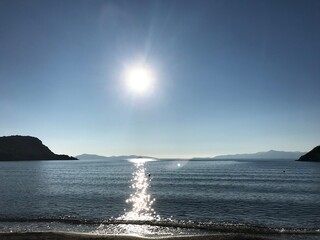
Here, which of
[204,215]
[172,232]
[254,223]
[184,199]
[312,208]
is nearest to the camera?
[172,232]

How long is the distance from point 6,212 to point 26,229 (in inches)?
575

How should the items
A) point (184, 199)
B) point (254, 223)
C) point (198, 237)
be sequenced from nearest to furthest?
point (198, 237)
point (254, 223)
point (184, 199)

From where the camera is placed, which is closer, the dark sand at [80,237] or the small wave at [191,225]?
the dark sand at [80,237]

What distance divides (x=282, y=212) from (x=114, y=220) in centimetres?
2599

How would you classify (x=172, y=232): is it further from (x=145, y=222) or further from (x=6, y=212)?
(x=6, y=212)

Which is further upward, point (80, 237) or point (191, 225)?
point (80, 237)

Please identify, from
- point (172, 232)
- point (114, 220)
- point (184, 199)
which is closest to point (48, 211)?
point (114, 220)

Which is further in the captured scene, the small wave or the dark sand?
the small wave

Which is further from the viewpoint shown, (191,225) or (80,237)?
(191,225)

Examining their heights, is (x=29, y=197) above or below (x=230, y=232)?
above

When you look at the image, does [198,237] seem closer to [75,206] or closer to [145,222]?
[145,222]

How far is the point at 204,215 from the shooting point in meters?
45.6

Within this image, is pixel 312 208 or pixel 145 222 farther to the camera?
pixel 312 208

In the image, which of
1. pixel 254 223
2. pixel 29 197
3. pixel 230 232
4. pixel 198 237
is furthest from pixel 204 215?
pixel 29 197
